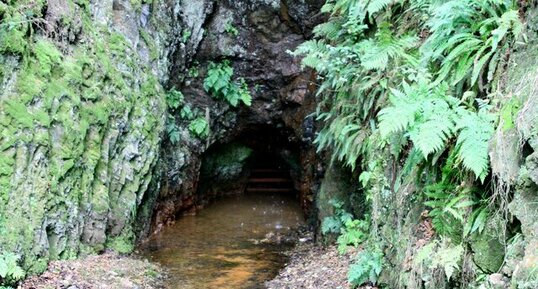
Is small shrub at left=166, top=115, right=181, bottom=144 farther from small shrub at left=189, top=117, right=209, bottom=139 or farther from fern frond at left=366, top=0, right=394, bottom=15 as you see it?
fern frond at left=366, top=0, right=394, bottom=15

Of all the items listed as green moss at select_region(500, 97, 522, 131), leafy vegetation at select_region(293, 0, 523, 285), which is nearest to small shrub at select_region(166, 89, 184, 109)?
leafy vegetation at select_region(293, 0, 523, 285)

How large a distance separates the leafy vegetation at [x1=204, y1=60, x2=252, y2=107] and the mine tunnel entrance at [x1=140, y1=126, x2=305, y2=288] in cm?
125

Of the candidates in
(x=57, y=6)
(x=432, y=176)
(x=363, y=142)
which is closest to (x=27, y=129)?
(x=57, y=6)

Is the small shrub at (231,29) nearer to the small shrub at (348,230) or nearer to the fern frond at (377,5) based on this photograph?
the small shrub at (348,230)

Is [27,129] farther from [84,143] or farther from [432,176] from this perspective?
[432,176]

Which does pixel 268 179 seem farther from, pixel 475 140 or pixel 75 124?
pixel 475 140

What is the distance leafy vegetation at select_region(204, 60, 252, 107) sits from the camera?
11.7m

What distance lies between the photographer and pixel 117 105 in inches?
321

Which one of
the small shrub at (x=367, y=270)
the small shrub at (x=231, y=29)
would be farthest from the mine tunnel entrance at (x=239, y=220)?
the small shrub at (x=231, y=29)

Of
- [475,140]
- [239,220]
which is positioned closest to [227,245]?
[239,220]

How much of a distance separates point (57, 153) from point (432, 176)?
4885 mm

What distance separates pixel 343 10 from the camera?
7.63 meters

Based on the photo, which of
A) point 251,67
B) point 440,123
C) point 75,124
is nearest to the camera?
point 440,123

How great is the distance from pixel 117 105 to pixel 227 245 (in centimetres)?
333
